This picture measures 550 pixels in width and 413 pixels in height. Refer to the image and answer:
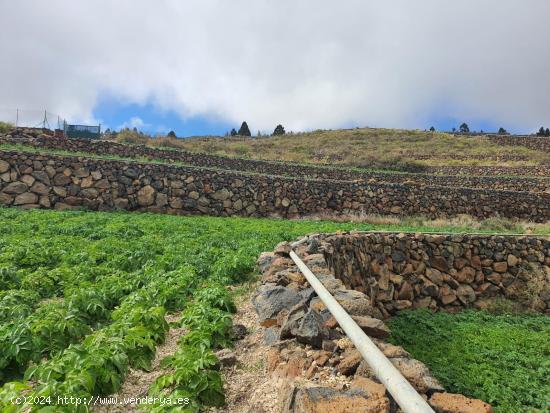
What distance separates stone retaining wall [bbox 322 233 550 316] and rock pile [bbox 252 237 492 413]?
3456mm

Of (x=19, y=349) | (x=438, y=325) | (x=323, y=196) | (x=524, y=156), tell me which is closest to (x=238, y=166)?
(x=323, y=196)

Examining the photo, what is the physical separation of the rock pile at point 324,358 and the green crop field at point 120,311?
55 centimetres

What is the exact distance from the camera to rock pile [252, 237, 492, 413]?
2.57 metres

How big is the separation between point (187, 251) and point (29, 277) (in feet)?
9.83

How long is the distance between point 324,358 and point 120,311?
2.31 metres

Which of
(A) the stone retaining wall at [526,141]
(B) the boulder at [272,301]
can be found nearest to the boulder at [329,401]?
(B) the boulder at [272,301]

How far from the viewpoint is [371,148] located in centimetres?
4416

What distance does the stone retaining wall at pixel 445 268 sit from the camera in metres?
8.87

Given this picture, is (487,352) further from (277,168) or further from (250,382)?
(277,168)

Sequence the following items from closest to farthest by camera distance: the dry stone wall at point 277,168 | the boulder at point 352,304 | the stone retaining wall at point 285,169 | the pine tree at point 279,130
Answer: the boulder at point 352,304, the dry stone wall at point 277,168, the stone retaining wall at point 285,169, the pine tree at point 279,130

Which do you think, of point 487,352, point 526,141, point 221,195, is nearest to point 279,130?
point 526,141

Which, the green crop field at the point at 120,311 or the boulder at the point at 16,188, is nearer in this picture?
the green crop field at the point at 120,311

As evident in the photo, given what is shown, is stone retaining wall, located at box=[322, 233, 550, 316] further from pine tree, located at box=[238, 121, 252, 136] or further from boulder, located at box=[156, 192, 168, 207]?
pine tree, located at box=[238, 121, 252, 136]

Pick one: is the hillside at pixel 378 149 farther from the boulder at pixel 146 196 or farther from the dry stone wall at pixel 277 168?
the boulder at pixel 146 196
